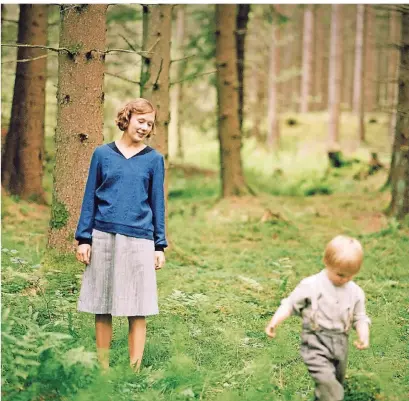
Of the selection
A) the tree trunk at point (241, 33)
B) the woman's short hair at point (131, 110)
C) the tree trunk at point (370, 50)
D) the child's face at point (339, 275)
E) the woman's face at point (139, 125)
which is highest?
the tree trunk at point (370, 50)

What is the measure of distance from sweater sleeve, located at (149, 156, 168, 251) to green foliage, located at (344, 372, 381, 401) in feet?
5.35

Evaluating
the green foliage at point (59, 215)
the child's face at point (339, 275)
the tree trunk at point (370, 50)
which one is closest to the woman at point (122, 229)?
the child's face at point (339, 275)

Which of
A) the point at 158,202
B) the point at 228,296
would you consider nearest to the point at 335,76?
the point at 228,296

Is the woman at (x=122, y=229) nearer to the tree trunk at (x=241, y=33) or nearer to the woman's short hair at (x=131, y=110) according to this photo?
the woman's short hair at (x=131, y=110)

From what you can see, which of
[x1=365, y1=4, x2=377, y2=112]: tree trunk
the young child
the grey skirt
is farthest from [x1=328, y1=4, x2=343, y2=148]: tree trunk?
the young child

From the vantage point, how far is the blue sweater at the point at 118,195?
16.4 feet

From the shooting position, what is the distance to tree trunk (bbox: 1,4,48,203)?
12477 mm

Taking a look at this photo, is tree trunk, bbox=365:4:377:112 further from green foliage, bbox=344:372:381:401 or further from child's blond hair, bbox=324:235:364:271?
child's blond hair, bbox=324:235:364:271

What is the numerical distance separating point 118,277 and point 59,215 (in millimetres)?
2073

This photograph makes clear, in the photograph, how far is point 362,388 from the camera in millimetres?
4652

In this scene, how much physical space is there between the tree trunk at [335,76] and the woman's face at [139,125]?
2351 cm

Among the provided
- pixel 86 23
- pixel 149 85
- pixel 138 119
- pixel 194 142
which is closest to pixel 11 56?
pixel 149 85

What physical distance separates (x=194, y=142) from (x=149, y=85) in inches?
955

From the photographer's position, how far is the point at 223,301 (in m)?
7.26
